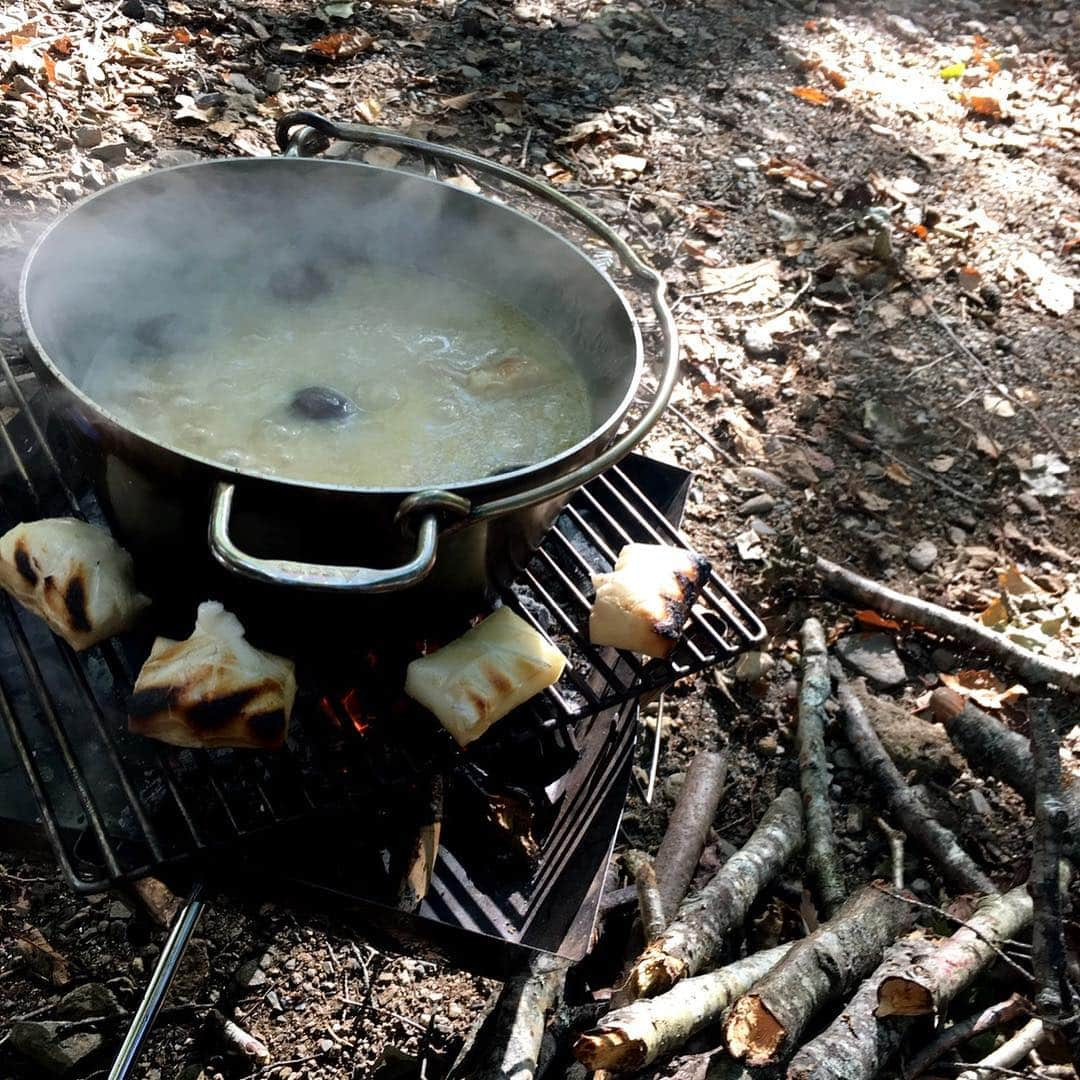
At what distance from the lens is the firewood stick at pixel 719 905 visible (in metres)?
2.45

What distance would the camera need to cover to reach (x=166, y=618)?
2.56 metres

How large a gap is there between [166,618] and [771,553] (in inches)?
96.5

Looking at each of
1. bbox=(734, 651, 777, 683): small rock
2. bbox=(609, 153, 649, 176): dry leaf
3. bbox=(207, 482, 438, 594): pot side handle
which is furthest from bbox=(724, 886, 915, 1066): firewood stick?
bbox=(609, 153, 649, 176): dry leaf

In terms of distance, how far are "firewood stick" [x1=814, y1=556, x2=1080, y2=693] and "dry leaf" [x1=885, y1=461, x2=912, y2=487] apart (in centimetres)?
66

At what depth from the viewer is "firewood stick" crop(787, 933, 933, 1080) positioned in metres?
2.28

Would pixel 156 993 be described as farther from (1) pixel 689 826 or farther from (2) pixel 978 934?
(2) pixel 978 934

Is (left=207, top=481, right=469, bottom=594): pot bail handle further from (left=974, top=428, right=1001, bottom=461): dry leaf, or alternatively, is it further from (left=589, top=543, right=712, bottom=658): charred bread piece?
(left=974, top=428, right=1001, bottom=461): dry leaf

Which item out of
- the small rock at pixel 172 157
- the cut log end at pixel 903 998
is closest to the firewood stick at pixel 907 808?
the cut log end at pixel 903 998

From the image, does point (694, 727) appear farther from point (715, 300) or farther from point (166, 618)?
point (715, 300)

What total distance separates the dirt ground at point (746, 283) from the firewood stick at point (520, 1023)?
0.30 metres

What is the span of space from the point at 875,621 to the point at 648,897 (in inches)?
65.3

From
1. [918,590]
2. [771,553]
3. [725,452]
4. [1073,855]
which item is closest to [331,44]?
[725,452]

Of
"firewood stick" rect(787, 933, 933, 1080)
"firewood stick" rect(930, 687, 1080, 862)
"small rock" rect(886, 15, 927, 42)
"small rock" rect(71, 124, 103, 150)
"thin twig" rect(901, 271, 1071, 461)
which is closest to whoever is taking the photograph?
"firewood stick" rect(787, 933, 933, 1080)

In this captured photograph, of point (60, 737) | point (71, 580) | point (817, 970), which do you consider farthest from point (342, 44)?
point (817, 970)
